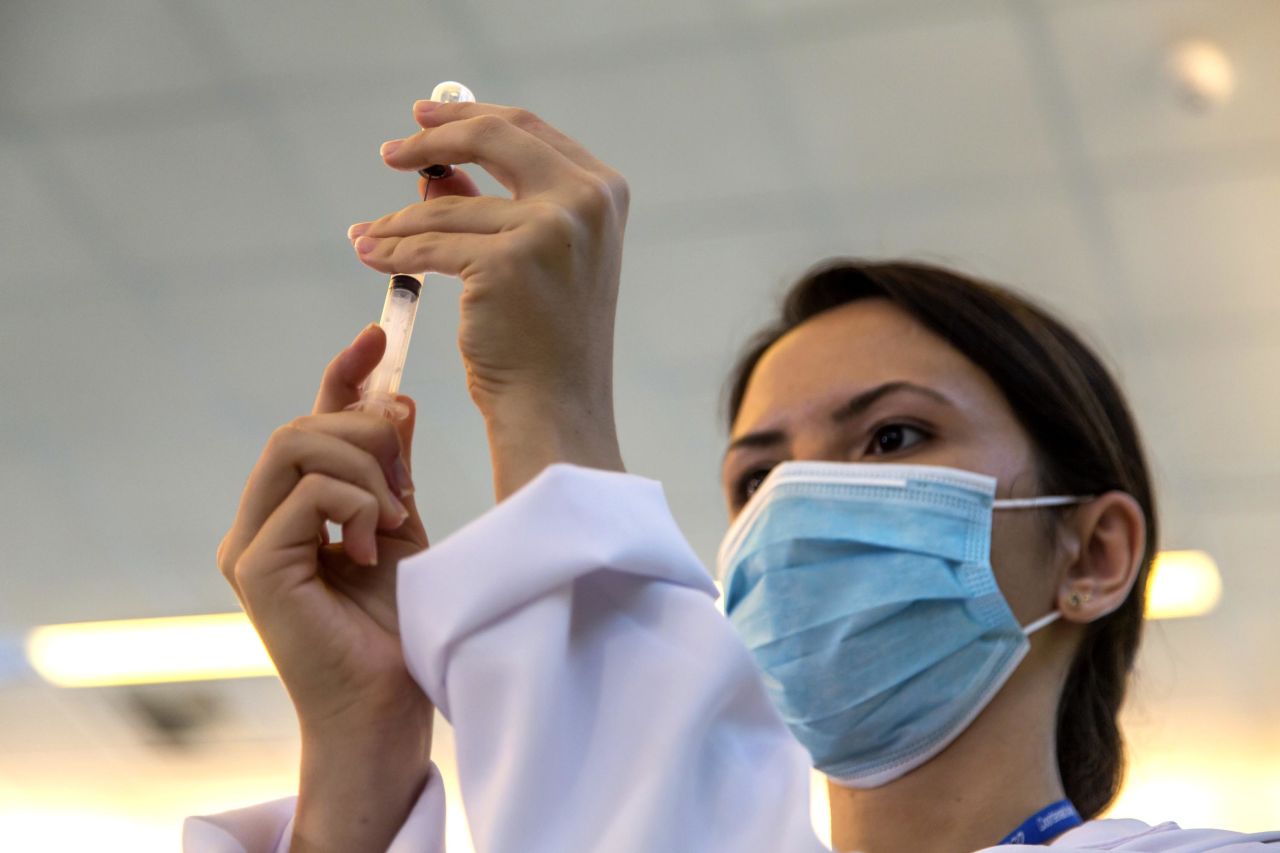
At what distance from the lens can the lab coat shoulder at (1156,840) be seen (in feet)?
3.86

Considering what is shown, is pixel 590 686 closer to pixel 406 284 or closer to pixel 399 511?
pixel 399 511

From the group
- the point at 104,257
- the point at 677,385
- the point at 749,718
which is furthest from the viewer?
the point at 677,385

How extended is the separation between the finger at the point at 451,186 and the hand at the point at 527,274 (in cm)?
7

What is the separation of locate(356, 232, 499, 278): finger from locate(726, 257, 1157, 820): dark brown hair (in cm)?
95

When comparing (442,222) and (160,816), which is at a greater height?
(160,816)

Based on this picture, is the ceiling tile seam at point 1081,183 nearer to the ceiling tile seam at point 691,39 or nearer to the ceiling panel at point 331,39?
the ceiling tile seam at point 691,39

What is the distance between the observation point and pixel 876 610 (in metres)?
1.64

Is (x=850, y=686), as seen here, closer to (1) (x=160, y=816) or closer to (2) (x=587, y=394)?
(2) (x=587, y=394)

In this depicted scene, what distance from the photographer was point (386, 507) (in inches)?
38.2

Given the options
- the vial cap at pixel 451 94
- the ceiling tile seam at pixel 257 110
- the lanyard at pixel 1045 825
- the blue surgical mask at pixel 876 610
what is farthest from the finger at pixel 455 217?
the ceiling tile seam at pixel 257 110

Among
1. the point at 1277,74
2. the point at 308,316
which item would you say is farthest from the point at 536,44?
the point at 1277,74

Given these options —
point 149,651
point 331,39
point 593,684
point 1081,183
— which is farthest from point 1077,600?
point 149,651

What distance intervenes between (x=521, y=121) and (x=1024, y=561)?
96 cm

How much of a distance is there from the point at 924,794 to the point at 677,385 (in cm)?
299
